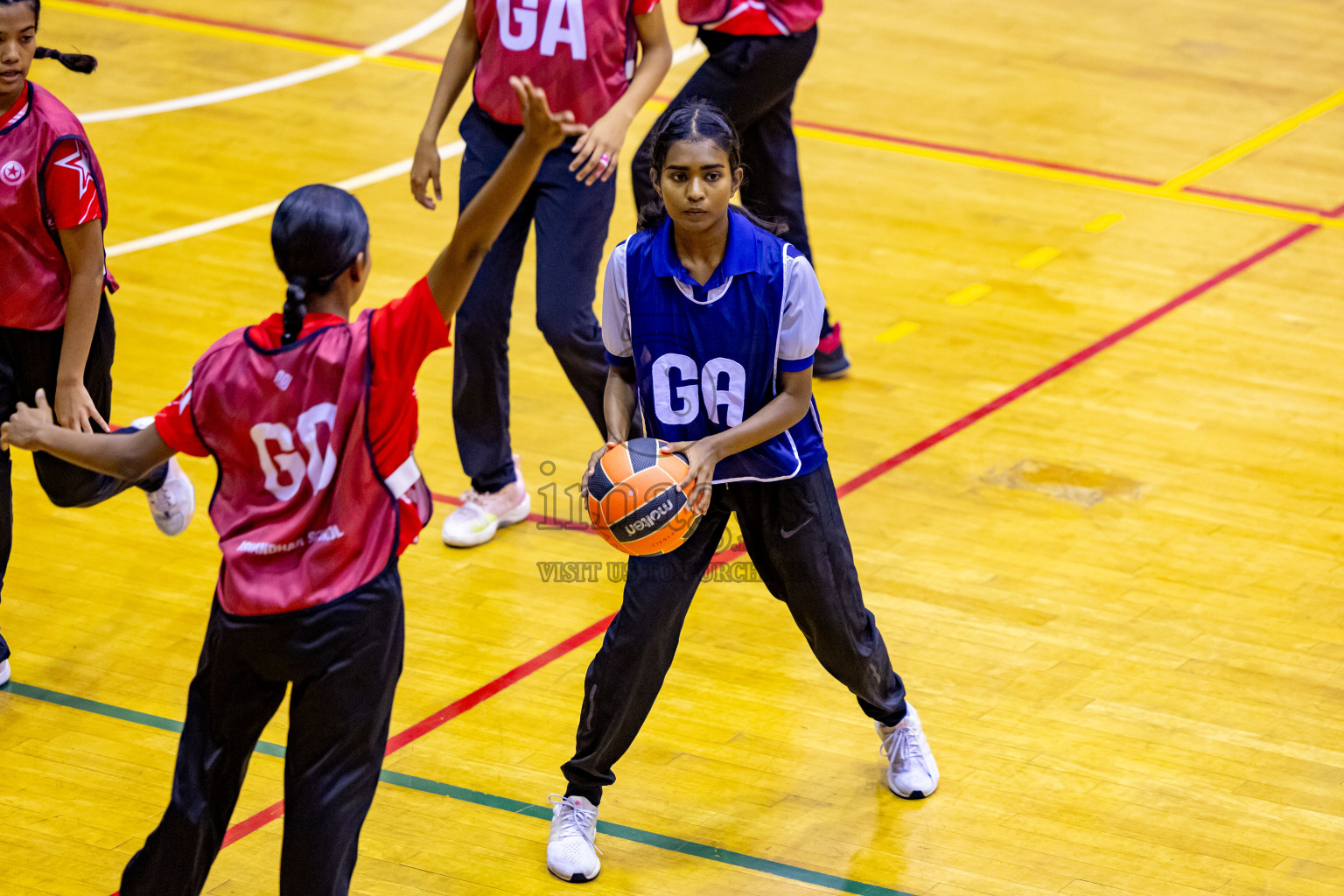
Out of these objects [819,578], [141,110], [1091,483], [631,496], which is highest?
[631,496]

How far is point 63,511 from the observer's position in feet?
18.7

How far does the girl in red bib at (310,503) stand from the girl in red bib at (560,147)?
1.99 metres

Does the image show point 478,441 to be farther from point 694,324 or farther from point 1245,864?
point 1245,864

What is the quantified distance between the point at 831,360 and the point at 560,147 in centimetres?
182

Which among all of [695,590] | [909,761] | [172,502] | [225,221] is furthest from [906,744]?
[225,221]

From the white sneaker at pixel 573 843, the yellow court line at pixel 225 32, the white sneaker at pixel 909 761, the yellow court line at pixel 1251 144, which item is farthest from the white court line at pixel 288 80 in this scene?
the white sneaker at pixel 573 843

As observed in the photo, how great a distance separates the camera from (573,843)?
13.0 feet

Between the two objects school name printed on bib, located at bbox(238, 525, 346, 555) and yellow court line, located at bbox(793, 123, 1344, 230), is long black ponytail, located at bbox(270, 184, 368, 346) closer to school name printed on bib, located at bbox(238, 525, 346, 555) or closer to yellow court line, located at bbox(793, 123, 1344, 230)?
school name printed on bib, located at bbox(238, 525, 346, 555)

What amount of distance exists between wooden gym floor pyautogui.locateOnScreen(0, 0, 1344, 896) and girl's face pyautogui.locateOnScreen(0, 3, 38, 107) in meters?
1.65

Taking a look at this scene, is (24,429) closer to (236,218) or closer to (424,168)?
(424,168)

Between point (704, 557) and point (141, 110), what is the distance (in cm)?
649

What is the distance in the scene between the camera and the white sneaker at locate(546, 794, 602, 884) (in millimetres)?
3936

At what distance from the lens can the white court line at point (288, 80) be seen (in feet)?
30.4

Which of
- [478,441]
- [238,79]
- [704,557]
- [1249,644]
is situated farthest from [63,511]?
[238,79]
